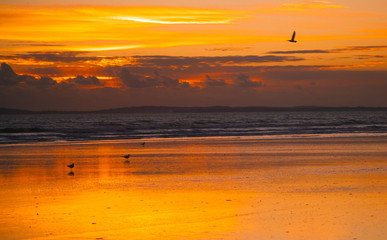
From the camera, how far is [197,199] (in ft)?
41.9

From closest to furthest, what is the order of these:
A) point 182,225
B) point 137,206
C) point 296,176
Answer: point 182,225
point 137,206
point 296,176

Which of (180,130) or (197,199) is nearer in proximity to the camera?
(197,199)

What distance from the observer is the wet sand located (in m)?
9.82

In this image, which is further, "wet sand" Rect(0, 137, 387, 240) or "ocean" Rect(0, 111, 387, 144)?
"ocean" Rect(0, 111, 387, 144)

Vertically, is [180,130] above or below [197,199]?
above

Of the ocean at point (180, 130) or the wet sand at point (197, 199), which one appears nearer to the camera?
the wet sand at point (197, 199)

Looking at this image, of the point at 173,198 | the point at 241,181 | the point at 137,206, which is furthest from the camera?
the point at 241,181

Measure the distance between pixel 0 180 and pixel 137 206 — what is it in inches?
266

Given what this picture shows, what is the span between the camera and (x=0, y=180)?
54.4ft

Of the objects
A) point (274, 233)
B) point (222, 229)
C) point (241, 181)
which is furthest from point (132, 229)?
point (241, 181)

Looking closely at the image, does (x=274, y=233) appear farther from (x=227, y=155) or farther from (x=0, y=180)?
(x=227, y=155)

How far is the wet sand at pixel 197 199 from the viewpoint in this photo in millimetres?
9820

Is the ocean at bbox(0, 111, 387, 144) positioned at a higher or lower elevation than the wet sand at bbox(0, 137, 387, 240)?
higher

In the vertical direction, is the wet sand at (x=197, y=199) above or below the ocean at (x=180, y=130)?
below
